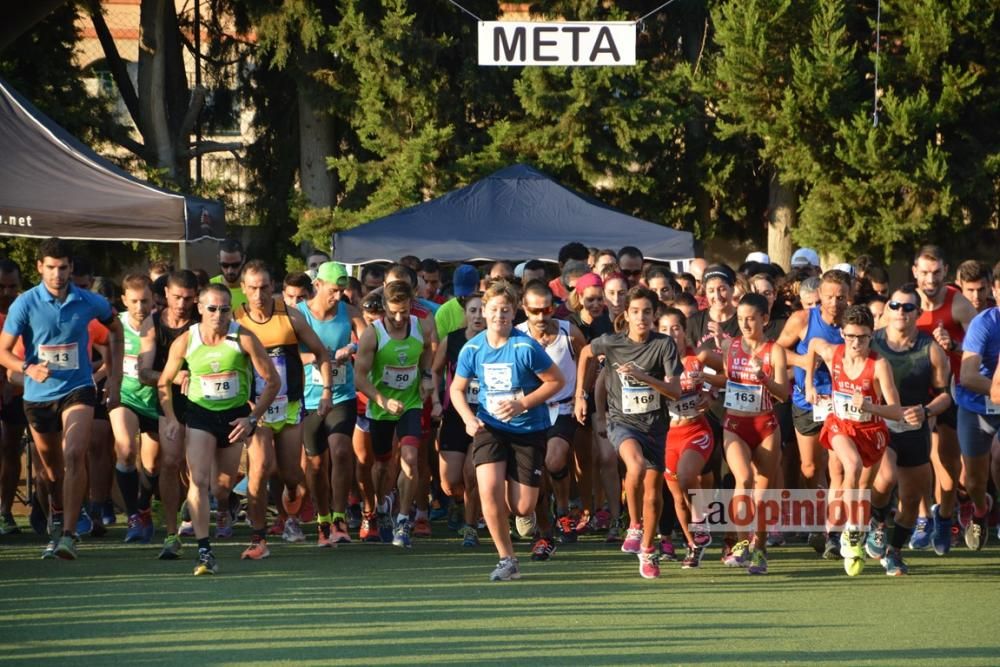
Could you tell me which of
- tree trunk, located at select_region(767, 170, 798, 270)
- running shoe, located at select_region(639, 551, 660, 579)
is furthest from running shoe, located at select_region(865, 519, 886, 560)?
tree trunk, located at select_region(767, 170, 798, 270)

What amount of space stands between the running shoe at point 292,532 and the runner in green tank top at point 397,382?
2.31 ft

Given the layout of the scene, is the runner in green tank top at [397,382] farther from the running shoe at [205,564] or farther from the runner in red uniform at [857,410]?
the runner in red uniform at [857,410]

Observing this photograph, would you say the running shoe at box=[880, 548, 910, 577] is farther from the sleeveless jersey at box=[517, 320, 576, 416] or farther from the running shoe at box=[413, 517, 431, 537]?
the running shoe at box=[413, 517, 431, 537]

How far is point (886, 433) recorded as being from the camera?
961 cm

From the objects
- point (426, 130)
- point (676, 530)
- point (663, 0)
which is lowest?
point (676, 530)

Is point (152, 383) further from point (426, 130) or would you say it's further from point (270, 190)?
point (270, 190)

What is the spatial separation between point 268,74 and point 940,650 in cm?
2339

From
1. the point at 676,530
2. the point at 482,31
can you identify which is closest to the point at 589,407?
the point at 676,530

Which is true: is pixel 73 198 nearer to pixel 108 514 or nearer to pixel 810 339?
pixel 108 514

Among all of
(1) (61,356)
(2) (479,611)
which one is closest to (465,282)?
(1) (61,356)

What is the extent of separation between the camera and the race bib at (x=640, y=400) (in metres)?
9.71

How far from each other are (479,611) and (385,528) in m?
4.04

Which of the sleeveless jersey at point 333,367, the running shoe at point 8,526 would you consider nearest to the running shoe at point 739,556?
the sleeveless jersey at point 333,367

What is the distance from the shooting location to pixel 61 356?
10.4m
